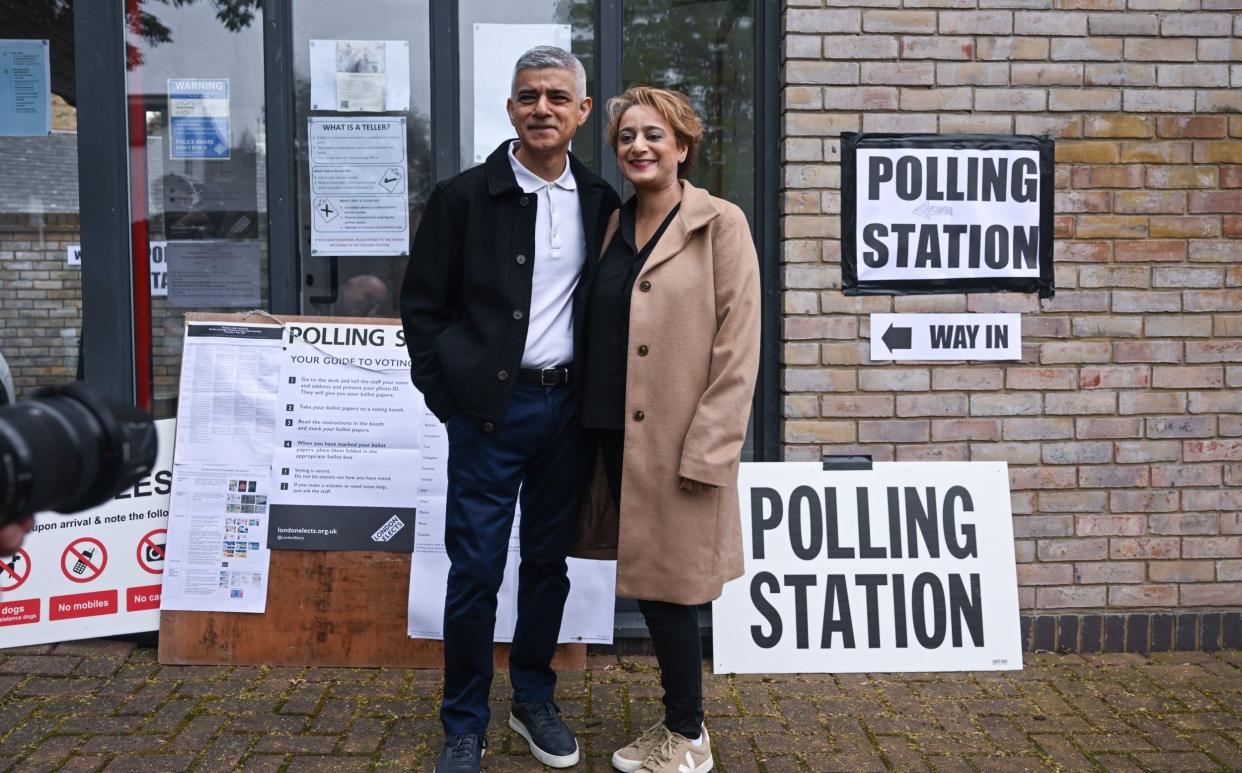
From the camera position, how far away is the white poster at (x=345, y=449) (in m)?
4.02

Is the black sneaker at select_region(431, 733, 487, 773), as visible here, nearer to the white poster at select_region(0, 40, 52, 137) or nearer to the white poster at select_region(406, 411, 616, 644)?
the white poster at select_region(406, 411, 616, 644)

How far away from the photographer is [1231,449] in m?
4.27

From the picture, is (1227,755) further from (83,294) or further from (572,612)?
(83,294)

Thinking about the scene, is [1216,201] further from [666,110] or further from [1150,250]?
[666,110]

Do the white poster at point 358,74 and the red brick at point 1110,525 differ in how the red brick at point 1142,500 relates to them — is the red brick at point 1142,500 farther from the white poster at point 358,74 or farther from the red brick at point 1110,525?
the white poster at point 358,74

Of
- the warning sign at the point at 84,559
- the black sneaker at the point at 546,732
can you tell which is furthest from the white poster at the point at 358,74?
the black sneaker at the point at 546,732

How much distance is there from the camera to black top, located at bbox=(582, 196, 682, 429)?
3.09 metres

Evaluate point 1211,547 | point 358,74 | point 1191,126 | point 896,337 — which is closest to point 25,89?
point 358,74

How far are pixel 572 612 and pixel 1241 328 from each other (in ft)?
9.29

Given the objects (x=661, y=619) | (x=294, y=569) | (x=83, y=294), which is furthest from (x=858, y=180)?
(x=83, y=294)

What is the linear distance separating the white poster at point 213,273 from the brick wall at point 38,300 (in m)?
0.41

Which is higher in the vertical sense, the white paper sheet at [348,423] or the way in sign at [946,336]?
the way in sign at [946,336]

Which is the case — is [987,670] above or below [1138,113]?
below

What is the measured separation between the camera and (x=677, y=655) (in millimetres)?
3102
